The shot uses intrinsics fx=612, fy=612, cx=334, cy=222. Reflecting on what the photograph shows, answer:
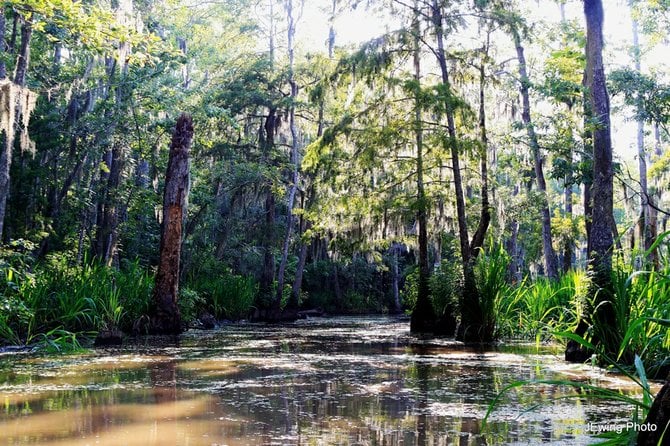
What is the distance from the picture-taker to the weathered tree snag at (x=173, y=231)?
1248 cm

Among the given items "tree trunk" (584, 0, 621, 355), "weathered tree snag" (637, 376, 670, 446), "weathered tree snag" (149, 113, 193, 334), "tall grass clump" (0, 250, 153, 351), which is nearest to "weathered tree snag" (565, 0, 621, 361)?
"tree trunk" (584, 0, 621, 355)

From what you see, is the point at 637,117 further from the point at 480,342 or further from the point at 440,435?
the point at 440,435

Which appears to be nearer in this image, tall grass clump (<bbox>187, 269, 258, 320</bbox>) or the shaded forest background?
the shaded forest background

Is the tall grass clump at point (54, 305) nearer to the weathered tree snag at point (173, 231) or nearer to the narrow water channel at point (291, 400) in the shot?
the weathered tree snag at point (173, 231)

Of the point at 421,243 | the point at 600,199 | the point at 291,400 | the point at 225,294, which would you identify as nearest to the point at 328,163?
the point at 421,243

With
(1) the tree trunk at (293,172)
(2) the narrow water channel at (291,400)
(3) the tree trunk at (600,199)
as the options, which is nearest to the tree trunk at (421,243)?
(3) the tree trunk at (600,199)

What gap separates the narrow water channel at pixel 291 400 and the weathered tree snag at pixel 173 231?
4.11 m

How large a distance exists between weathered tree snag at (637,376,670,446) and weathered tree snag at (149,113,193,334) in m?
11.1

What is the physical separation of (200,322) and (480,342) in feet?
25.1

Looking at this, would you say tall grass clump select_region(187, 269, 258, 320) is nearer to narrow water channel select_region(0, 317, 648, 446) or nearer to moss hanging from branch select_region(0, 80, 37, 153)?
moss hanging from branch select_region(0, 80, 37, 153)

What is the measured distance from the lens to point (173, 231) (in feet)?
42.0

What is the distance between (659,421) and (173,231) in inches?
449

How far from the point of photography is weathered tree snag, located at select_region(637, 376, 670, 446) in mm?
2353

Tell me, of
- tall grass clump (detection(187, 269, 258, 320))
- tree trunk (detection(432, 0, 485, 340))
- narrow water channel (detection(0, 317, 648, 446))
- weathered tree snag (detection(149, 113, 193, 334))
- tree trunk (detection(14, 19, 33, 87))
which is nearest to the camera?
narrow water channel (detection(0, 317, 648, 446))
